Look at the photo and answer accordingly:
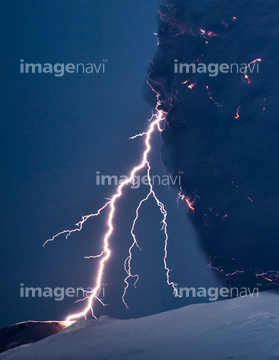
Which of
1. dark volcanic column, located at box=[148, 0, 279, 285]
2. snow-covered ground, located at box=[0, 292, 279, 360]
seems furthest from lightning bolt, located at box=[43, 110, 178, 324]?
snow-covered ground, located at box=[0, 292, 279, 360]

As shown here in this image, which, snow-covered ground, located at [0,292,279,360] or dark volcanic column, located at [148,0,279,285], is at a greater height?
dark volcanic column, located at [148,0,279,285]

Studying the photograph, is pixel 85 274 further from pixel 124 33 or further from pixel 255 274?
pixel 124 33

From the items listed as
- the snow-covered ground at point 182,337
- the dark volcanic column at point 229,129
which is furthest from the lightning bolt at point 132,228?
the snow-covered ground at point 182,337

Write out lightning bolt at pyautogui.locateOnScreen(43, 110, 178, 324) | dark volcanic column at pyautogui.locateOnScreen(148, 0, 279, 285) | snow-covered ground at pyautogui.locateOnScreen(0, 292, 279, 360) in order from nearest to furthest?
snow-covered ground at pyautogui.locateOnScreen(0, 292, 279, 360) → dark volcanic column at pyautogui.locateOnScreen(148, 0, 279, 285) → lightning bolt at pyautogui.locateOnScreen(43, 110, 178, 324)

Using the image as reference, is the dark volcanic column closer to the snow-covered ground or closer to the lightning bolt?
the lightning bolt

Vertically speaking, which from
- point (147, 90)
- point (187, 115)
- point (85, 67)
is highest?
point (85, 67)

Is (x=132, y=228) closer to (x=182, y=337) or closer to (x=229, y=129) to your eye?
(x=229, y=129)

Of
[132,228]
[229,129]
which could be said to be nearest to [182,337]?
[132,228]

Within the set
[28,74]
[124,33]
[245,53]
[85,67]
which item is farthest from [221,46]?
[28,74]
